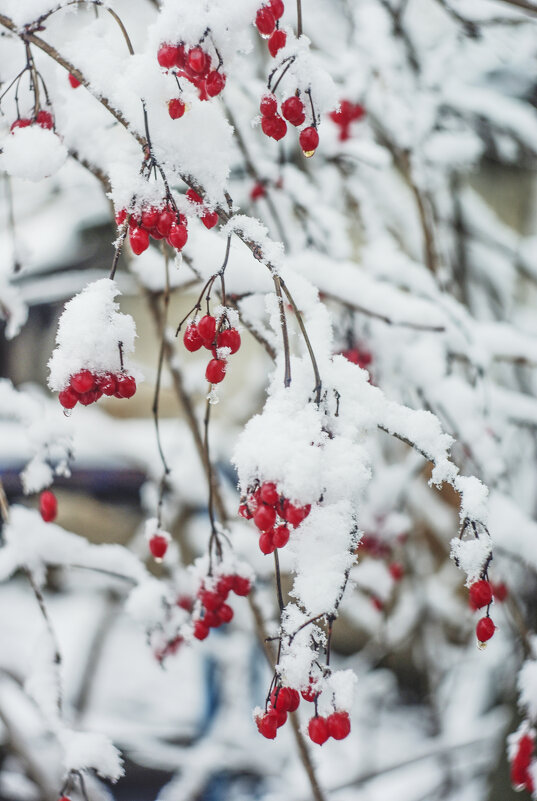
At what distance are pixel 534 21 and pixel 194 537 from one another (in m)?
2.96

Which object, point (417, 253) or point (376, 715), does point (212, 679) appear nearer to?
point (376, 715)

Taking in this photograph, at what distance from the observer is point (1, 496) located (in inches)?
50.9

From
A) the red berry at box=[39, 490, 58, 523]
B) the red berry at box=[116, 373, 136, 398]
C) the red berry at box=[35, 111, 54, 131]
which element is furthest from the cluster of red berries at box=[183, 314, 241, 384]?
the red berry at box=[39, 490, 58, 523]

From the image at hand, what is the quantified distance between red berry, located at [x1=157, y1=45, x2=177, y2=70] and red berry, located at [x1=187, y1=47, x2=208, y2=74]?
0.07 feet

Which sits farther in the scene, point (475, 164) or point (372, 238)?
point (475, 164)

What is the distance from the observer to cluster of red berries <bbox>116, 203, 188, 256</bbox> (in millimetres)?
844

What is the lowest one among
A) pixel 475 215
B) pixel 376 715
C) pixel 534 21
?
pixel 376 715

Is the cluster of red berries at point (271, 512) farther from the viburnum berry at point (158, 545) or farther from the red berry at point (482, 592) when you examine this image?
the viburnum berry at point (158, 545)

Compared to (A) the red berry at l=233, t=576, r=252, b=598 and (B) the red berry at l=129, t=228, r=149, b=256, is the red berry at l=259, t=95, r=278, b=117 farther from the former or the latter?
(A) the red berry at l=233, t=576, r=252, b=598

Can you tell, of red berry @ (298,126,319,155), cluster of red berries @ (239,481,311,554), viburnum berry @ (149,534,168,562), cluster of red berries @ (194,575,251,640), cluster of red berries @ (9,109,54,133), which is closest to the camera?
cluster of red berries @ (239,481,311,554)

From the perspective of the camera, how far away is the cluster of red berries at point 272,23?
2.73 ft

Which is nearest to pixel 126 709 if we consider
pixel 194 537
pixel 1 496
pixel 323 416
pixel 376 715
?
pixel 194 537

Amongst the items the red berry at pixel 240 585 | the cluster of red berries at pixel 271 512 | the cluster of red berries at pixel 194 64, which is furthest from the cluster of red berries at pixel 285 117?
the red berry at pixel 240 585

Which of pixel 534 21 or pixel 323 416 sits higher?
pixel 534 21
